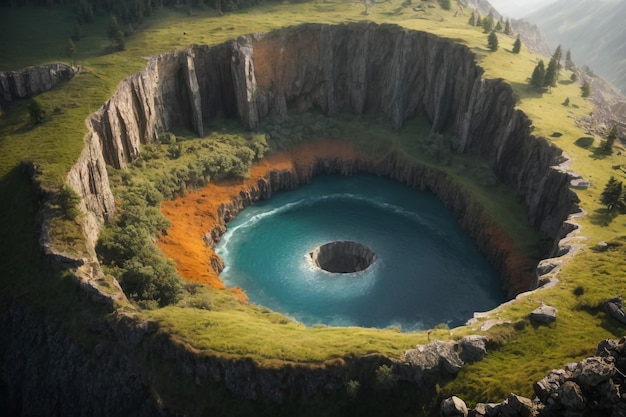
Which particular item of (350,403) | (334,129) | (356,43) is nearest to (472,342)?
(350,403)

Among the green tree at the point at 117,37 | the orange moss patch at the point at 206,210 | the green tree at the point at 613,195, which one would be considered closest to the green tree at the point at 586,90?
the green tree at the point at 613,195

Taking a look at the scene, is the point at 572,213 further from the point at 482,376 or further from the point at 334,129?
the point at 334,129

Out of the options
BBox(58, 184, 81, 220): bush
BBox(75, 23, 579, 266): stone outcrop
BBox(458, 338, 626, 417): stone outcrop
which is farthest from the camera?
BBox(75, 23, 579, 266): stone outcrop

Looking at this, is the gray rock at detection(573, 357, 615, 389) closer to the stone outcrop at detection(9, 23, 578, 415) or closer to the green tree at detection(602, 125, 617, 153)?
the stone outcrop at detection(9, 23, 578, 415)

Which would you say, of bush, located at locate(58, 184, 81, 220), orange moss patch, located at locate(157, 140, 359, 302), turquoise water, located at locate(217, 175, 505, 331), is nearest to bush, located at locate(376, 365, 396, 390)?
turquoise water, located at locate(217, 175, 505, 331)

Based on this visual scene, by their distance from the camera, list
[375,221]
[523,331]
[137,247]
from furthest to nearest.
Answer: [375,221], [137,247], [523,331]

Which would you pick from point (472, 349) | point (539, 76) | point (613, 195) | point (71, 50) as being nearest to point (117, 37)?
point (71, 50)

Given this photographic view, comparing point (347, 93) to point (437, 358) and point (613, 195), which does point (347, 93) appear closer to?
point (613, 195)
